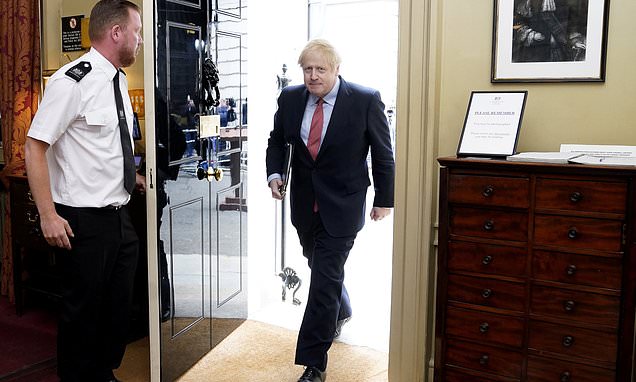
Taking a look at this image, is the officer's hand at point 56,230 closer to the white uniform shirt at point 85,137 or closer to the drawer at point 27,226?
the white uniform shirt at point 85,137

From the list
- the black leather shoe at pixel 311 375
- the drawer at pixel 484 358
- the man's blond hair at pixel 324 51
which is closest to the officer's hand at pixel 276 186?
the man's blond hair at pixel 324 51

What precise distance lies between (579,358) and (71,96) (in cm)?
205

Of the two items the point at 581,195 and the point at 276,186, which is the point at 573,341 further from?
the point at 276,186

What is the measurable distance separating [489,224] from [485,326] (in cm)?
37

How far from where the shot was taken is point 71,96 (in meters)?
2.39

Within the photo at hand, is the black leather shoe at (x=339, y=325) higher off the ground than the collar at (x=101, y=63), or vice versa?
the collar at (x=101, y=63)

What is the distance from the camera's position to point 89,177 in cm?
249

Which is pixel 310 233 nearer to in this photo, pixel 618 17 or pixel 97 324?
pixel 97 324

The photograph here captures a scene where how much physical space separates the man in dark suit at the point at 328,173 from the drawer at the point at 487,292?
2.48 feet

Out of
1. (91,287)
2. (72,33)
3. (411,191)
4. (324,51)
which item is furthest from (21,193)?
(411,191)

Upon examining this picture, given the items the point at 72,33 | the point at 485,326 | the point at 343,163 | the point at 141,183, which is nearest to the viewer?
the point at 485,326

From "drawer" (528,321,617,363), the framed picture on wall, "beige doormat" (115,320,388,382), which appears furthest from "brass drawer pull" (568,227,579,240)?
"beige doormat" (115,320,388,382)

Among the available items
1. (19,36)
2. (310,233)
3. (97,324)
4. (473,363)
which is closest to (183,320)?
(97,324)

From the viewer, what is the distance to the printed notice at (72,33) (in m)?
3.70
